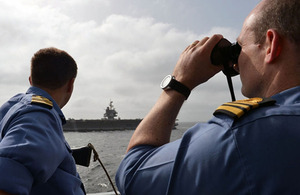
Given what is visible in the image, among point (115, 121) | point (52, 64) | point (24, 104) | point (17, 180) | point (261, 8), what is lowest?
point (115, 121)

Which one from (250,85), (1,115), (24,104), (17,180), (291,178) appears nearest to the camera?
(291,178)

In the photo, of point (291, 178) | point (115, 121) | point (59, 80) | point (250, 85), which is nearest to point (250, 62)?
point (250, 85)

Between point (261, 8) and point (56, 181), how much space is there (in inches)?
60.9

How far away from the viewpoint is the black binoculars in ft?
3.41

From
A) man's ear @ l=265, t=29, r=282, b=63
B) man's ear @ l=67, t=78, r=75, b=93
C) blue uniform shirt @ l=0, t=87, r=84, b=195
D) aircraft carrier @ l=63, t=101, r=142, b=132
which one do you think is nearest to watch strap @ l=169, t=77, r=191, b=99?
man's ear @ l=265, t=29, r=282, b=63

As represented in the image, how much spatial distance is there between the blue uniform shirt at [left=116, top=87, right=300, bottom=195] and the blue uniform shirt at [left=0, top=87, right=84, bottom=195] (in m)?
0.66

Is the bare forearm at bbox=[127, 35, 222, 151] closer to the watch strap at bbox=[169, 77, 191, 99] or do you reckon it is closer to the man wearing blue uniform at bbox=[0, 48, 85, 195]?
the watch strap at bbox=[169, 77, 191, 99]

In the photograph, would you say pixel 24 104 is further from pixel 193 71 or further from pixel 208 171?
pixel 208 171

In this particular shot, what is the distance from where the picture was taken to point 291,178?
630 mm

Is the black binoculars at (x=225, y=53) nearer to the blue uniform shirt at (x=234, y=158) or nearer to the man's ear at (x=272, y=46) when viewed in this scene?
the man's ear at (x=272, y=46)

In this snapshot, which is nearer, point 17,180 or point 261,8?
point 261,8

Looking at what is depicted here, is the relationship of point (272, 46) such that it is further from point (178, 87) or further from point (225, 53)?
point (178, 87)

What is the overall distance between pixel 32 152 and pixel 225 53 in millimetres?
1075

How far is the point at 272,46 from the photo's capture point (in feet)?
2.87
